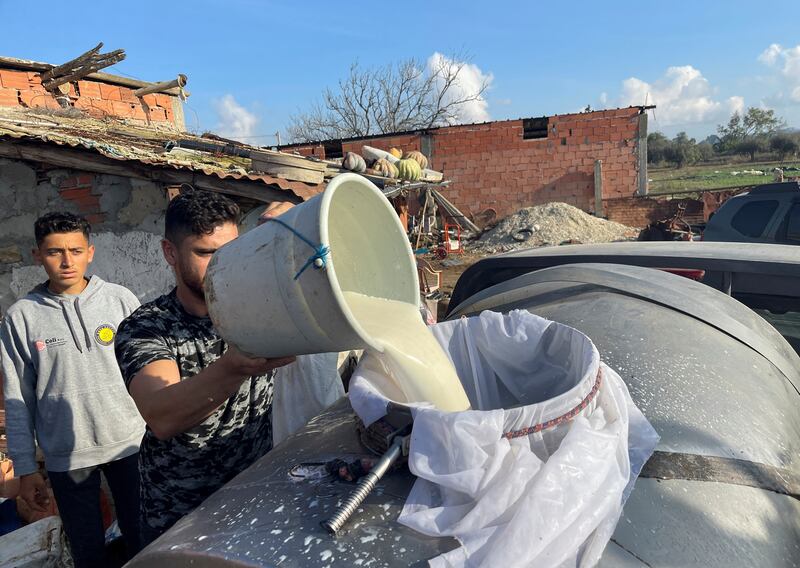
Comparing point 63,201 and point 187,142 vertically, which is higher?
point 187,142

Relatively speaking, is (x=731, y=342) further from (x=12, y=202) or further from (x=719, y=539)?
(x=12, y=202)

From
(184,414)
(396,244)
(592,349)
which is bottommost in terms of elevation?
(184,414)

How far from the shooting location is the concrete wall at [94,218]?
15.5 ft

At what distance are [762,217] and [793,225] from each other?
0.34m

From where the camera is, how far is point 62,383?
258 centimetres

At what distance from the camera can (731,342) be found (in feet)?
5.94

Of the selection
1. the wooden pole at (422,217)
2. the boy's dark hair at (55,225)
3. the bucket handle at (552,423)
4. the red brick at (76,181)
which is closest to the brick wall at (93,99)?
the red brick at (76,181)

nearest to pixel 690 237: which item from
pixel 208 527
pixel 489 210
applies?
pixel 489 210

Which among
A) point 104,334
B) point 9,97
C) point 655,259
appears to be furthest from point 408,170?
point 104,334

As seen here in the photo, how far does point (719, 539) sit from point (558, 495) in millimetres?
392

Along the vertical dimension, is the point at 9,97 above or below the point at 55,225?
above

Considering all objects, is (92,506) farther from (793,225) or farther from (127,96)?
(127,96)

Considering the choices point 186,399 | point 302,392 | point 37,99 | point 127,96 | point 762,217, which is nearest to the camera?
point 186,399

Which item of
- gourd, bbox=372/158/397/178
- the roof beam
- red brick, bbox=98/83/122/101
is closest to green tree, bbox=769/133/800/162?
gourd, bbox=372/158/397/178
